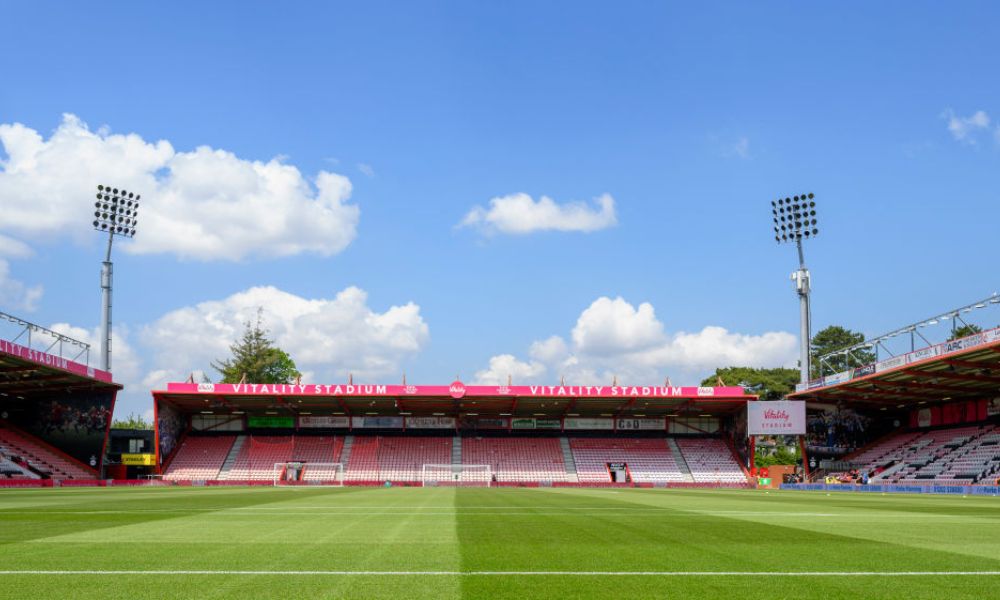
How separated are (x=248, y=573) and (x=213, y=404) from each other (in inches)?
2230

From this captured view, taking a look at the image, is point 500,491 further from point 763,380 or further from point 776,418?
point 763,380

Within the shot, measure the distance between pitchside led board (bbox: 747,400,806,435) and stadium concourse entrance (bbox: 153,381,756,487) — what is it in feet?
8.16

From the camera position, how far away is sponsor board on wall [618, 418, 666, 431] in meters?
64.4

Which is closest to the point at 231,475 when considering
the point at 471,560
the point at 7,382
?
the point at 7,382

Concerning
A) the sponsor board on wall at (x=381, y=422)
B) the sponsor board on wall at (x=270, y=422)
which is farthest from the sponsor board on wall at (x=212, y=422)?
the sponsor board on wall at (x=381, y=422)

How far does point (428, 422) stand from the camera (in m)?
64.2

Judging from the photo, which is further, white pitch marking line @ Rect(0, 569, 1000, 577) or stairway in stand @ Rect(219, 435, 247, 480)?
stairway in stand @ Rect(219, 435, 247, 480)

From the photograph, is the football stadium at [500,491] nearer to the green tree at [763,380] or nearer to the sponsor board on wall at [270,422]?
the sponsor board on wall at [270,422]

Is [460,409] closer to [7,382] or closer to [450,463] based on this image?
[450,463]

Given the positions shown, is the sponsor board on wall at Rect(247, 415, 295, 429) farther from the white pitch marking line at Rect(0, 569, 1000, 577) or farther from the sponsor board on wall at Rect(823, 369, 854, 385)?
the white pitch marking line at Rect(0, 569, 1000, 577)

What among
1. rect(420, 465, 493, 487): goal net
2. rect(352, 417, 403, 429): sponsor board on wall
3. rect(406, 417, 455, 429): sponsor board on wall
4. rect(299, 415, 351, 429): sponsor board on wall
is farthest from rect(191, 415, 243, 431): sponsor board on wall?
rect(420, 465, 493, 487): goal net

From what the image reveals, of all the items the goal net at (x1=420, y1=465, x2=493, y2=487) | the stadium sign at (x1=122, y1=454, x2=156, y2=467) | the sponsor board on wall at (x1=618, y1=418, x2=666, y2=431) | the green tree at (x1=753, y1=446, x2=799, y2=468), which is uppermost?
the sponsor board on wall at (x1=618, y1=418, x2=666, y2=431)

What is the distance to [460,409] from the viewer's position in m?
62.3

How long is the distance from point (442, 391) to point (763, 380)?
52.9m
